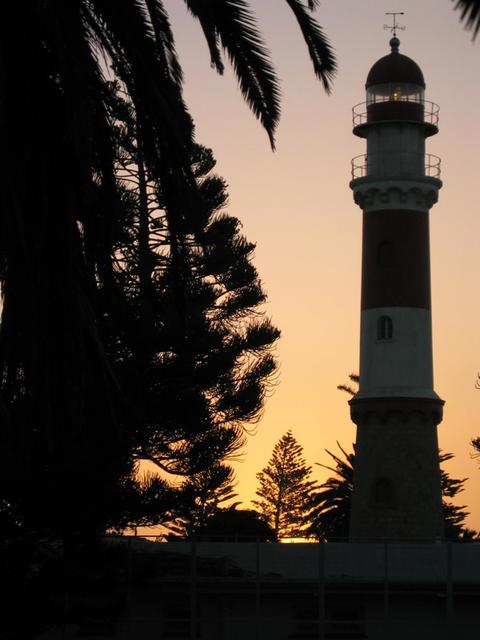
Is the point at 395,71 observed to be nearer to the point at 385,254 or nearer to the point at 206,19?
the point at 385,254

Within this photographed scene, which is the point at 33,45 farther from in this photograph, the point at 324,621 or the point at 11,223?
the point at 324,621

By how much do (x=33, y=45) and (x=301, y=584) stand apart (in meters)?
24.2

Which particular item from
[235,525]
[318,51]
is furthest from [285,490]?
[318,51]

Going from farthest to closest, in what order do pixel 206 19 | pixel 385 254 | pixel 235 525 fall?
pixel 235 525 < pixel 385 254 < pixel 206 19

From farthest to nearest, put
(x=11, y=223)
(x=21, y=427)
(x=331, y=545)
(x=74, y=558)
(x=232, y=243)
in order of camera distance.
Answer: (x=232, y=243)
(x=331, y=545)
(x=74, y=558)
(x=21, y=427)
(x=11, y=223)

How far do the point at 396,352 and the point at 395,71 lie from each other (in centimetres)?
847

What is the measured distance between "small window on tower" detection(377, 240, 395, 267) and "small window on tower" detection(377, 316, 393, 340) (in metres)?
1.47

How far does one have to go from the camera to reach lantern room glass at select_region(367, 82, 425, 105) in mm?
41250

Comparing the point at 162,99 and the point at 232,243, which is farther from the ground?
the point at 232,243

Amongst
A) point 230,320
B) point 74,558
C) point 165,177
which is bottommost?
point 74,558

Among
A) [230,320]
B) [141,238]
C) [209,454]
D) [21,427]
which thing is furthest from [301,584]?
[21,427]

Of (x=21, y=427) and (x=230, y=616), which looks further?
(x=230, y=616)

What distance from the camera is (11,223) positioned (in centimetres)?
1007

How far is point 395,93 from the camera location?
135 feet
